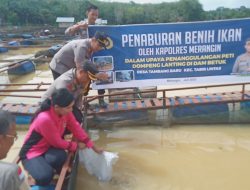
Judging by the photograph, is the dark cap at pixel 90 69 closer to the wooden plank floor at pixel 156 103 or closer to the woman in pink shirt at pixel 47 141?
the woman in pink shirt at pixel 47 141

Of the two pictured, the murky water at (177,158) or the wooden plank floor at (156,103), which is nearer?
the murky water at (177,158)

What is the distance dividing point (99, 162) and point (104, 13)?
64522 millimetres

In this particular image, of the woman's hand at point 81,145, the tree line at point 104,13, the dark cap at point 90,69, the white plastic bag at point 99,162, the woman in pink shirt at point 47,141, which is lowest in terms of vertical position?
the white plastic bag at point 99,162

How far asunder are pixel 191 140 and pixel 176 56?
1.73 meters

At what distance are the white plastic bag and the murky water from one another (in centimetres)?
19

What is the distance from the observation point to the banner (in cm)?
634

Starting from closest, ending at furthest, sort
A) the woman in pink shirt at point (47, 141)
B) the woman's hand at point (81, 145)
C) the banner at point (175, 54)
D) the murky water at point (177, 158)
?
the woman in pink shirt at point (47, 141)
the woman's hand at point (81, 145)
the murky water at point (177, 158)
the banner at point (175, 54)

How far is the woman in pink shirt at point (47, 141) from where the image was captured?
11.0 ft

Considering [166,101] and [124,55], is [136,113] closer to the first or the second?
[166,101]

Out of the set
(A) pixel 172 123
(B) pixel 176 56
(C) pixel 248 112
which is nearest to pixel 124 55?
(B) pixel 176 56

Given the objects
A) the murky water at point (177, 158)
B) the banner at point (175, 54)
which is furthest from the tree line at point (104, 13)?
the murky water at point (177, 158)

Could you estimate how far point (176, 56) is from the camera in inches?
256

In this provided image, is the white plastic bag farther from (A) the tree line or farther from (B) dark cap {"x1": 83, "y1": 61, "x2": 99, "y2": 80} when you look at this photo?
(A) the tree line

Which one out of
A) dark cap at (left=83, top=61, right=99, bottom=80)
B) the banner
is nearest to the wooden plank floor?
the banner
